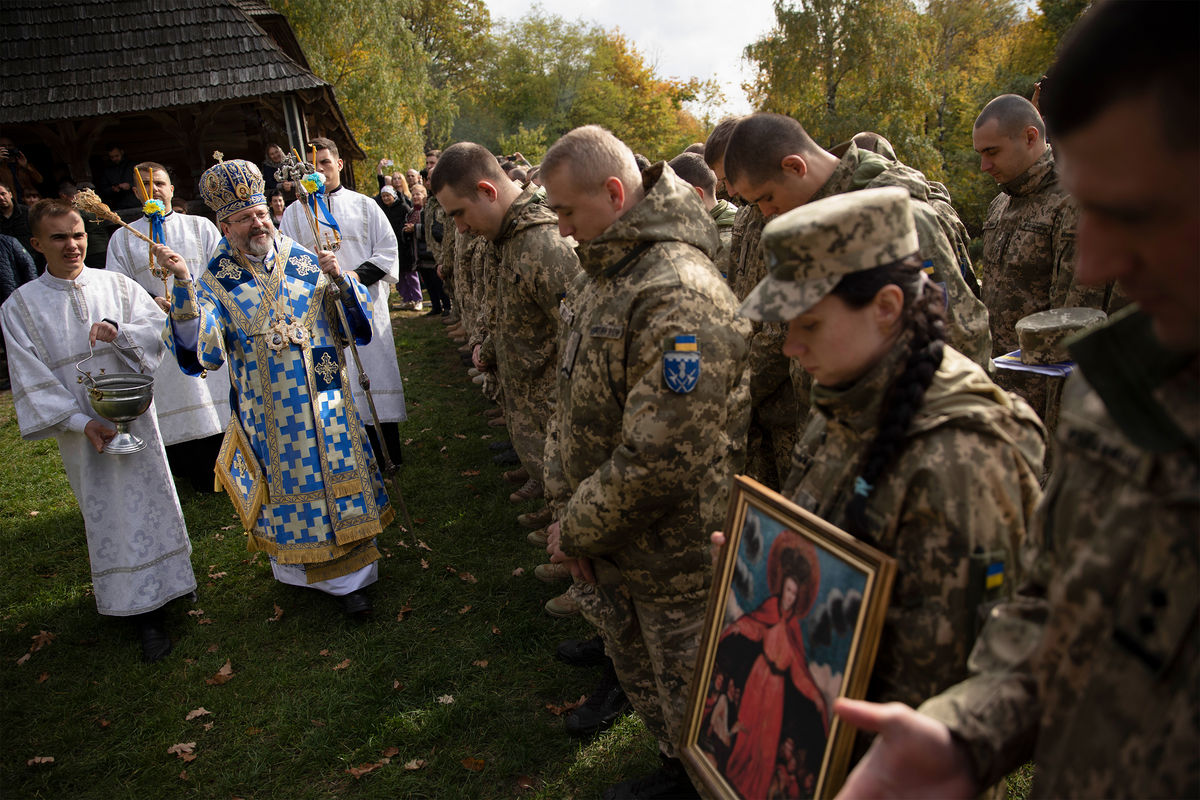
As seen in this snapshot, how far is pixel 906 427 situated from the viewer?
5.58 ft

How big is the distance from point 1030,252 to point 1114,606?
4.63m

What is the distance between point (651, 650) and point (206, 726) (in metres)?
2.88

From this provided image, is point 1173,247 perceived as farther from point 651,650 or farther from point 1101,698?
point 651,650

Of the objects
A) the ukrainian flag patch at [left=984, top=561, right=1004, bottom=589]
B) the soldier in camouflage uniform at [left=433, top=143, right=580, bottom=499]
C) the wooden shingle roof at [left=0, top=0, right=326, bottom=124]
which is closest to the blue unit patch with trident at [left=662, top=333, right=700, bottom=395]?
the ukrainian flag patch at [left=984, top=561, right=1004, bottom=589]

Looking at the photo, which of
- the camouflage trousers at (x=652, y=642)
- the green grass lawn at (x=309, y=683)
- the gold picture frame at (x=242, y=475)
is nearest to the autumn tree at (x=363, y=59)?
the green grass lawn at (x=309, y=683)

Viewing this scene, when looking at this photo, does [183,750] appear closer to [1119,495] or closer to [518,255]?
[518,255]

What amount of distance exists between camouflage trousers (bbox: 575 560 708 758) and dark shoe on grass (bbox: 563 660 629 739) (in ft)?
1.94

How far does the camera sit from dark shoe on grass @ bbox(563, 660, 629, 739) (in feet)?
12.9

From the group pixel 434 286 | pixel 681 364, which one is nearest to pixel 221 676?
pixel 681 364

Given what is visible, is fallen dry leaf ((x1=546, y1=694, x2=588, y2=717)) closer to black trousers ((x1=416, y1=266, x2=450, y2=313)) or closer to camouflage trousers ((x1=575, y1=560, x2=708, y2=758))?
camouflage trousers ((x1=575, y1=560, x2=708, y2=758))

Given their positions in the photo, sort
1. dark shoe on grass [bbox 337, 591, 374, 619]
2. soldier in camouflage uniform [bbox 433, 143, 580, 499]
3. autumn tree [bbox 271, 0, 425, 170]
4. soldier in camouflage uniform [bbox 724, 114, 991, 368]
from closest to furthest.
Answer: soldier in camouflage uniform [bbox 724, 114, 991, 368]
soldier in camouflage uniform [bbox 433, 143, 580, 499]
dark shoe on grass [bbox 337, 591, 374, 619]
autumn tree [bbox 271, 0, 425, 170]

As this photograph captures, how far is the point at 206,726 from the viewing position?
434 centimetres

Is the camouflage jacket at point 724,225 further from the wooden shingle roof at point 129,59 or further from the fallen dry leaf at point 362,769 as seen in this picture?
the wooden shingle roof at point 129,59

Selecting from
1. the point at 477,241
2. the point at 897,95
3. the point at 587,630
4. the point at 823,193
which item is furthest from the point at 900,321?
the point at 897,95
